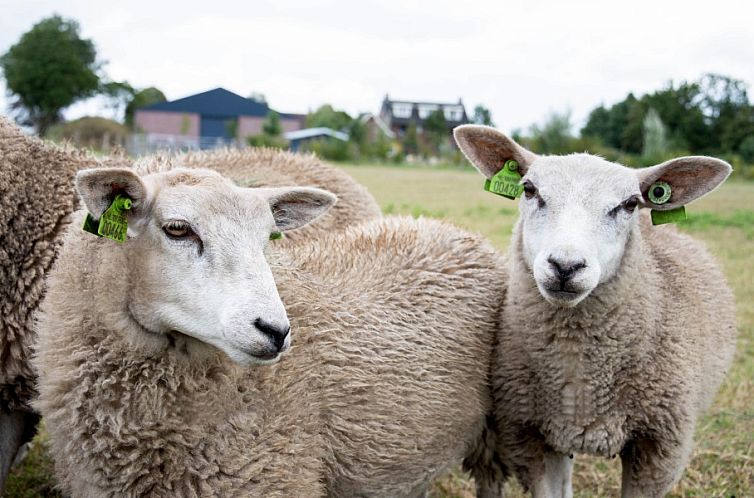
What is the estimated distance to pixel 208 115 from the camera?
5062 cm

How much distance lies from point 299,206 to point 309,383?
2.45 feet

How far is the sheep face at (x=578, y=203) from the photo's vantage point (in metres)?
3.20

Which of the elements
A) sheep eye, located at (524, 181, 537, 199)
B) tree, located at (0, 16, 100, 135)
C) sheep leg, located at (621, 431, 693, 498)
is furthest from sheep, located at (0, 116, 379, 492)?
tree, located at (0, 16, 100, 135)

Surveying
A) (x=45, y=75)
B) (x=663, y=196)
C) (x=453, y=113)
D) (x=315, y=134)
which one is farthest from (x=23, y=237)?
(x=453, y=113)

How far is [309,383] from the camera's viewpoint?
334 centimetres

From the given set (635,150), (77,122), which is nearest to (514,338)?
(77,122)

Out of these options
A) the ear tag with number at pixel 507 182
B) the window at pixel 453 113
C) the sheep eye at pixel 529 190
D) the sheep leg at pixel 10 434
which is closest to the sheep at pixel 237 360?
the ear tag with number at pixel 507 182

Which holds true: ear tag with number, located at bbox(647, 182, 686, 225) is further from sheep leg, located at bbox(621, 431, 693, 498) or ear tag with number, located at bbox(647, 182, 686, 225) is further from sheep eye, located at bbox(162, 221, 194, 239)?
sheep eye, located at bbox(162, 221, 194, 239)

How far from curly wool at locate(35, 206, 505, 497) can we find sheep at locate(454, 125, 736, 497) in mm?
280

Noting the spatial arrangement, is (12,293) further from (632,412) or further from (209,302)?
(632,412)

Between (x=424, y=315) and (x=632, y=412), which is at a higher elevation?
(x=424, y=315)

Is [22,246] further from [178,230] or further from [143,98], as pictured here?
[143,98]

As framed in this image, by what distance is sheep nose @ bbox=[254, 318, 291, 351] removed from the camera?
250 cm

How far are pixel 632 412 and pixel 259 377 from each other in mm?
1703
